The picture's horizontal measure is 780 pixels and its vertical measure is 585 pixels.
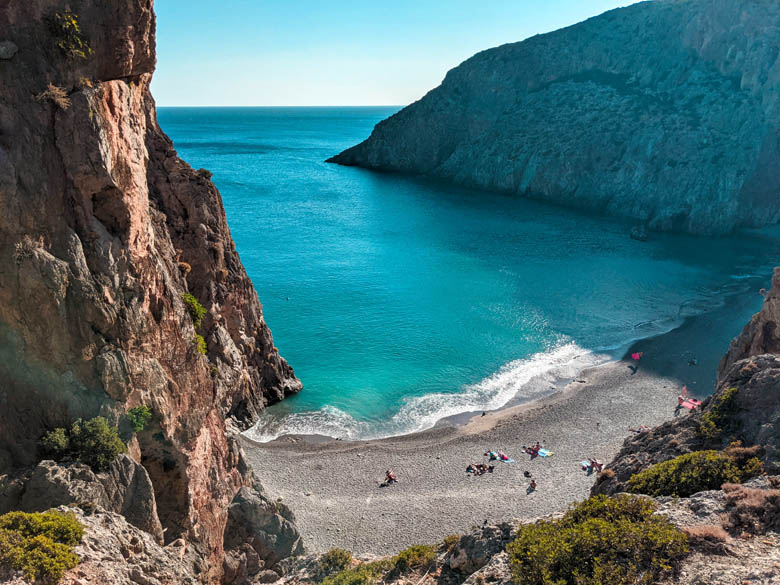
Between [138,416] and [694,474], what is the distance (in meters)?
17.5

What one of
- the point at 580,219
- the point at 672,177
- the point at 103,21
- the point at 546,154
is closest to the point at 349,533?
the point at 103,21

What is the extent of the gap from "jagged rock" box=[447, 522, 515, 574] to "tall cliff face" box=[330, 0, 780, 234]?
3836 inches

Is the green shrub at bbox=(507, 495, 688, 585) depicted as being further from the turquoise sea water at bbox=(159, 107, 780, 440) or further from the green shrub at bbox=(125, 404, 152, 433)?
the turquoise sea water at bbox=(159, 107, 780, 440)

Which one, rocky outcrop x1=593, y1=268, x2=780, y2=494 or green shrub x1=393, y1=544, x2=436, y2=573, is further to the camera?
green shrub x1=393, y1=544, x2=436, y2=573

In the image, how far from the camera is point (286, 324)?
188 ft

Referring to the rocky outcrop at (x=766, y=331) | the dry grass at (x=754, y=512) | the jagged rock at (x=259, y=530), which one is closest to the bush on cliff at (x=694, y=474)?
the dry grass at (x=754, y=512)

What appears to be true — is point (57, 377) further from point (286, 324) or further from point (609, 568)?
point (286, 324)

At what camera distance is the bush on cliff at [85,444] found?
15.7 metres

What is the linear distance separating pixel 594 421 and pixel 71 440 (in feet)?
124

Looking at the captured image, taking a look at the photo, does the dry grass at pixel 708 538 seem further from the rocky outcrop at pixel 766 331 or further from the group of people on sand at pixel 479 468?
the group of people on sand at pixel 479 468

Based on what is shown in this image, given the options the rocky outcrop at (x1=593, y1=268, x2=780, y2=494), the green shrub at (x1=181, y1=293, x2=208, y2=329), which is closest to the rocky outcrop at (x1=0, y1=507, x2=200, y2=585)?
the green shrub at (x1=181, y1=293, x2=208, y2=329)

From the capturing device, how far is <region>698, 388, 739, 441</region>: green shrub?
63.1ft

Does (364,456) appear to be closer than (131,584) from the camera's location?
No

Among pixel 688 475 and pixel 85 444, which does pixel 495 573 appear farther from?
pixel 85 444
